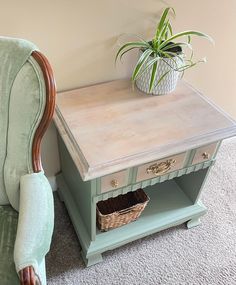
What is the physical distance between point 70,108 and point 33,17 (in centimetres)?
36

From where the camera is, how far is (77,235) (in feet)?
4.45

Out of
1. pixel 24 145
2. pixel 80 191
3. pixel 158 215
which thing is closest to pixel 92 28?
pixel 24 145

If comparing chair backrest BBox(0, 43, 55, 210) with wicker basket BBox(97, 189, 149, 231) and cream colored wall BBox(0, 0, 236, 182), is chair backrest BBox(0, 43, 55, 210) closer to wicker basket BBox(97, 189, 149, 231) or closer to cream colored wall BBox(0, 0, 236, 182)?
cream colored wall BBox(0, 0, 236, 182)

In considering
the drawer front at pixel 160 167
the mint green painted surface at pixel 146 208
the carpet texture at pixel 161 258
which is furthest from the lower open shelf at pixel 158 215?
the drawer front at pixel 160 167

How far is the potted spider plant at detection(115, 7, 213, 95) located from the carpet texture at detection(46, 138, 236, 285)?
2.49ft

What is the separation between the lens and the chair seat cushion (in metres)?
0.82

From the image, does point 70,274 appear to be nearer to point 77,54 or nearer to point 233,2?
point 77,54

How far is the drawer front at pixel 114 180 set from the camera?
994 mm

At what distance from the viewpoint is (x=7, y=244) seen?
0.90 m

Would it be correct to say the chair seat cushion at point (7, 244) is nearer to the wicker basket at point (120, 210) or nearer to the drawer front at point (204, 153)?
the wicker basket at point (120, 210)

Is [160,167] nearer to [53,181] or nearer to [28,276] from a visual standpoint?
[28,276]

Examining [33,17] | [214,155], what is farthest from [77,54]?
[214,155]

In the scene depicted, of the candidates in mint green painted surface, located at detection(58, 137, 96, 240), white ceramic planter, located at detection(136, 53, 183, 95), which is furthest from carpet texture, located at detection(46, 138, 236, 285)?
white ceramic planter, located at detection(136, 53, 183, 95)

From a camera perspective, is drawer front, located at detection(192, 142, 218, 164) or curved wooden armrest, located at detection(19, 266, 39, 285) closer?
curved wooden armrest, located at detection(19, 266, 39, 285)
